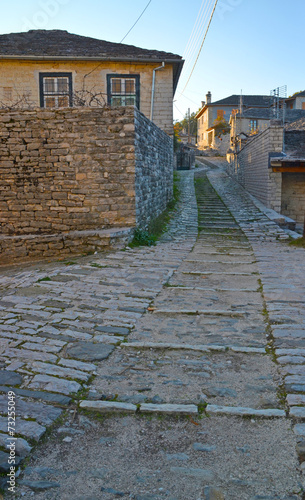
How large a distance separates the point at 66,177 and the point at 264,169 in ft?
31.2

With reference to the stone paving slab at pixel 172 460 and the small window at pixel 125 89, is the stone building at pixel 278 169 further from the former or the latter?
the stone paving slab at pixel 172 460

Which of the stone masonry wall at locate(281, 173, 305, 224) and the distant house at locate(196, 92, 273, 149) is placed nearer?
the stone masonry wall at locate(281, 173, 305, 224)

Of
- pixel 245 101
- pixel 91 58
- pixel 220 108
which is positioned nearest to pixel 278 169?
pixel 91 58

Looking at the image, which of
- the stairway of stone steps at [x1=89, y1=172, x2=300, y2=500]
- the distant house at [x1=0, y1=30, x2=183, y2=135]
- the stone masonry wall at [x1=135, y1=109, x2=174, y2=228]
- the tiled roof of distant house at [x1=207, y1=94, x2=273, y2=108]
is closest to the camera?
the stairway of stone steps at [x1=89, y1=172, x2=300, y2=500]

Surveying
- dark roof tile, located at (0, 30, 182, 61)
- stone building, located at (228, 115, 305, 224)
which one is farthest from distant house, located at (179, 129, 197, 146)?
dark roof tile, located at (0, 30, 182, 61)

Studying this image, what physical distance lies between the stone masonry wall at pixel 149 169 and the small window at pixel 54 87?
408 cm

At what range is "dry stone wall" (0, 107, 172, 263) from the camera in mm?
8469

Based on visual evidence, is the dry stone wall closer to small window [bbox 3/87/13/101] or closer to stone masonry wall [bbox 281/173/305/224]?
small window [bbox 3/87/13/101]

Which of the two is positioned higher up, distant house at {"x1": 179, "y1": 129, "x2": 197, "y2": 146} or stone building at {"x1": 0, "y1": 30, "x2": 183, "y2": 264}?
distant house at {"x1": 179, "y1": 129, "x2": 197, "y2": 146}

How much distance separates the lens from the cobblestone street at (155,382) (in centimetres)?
230

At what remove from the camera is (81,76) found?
48.2ft

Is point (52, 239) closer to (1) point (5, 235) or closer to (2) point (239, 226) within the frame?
(1) point (5, 235)

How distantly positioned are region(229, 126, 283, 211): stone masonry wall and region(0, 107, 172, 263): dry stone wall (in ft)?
24.3

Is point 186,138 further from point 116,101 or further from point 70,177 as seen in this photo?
point 70,177
